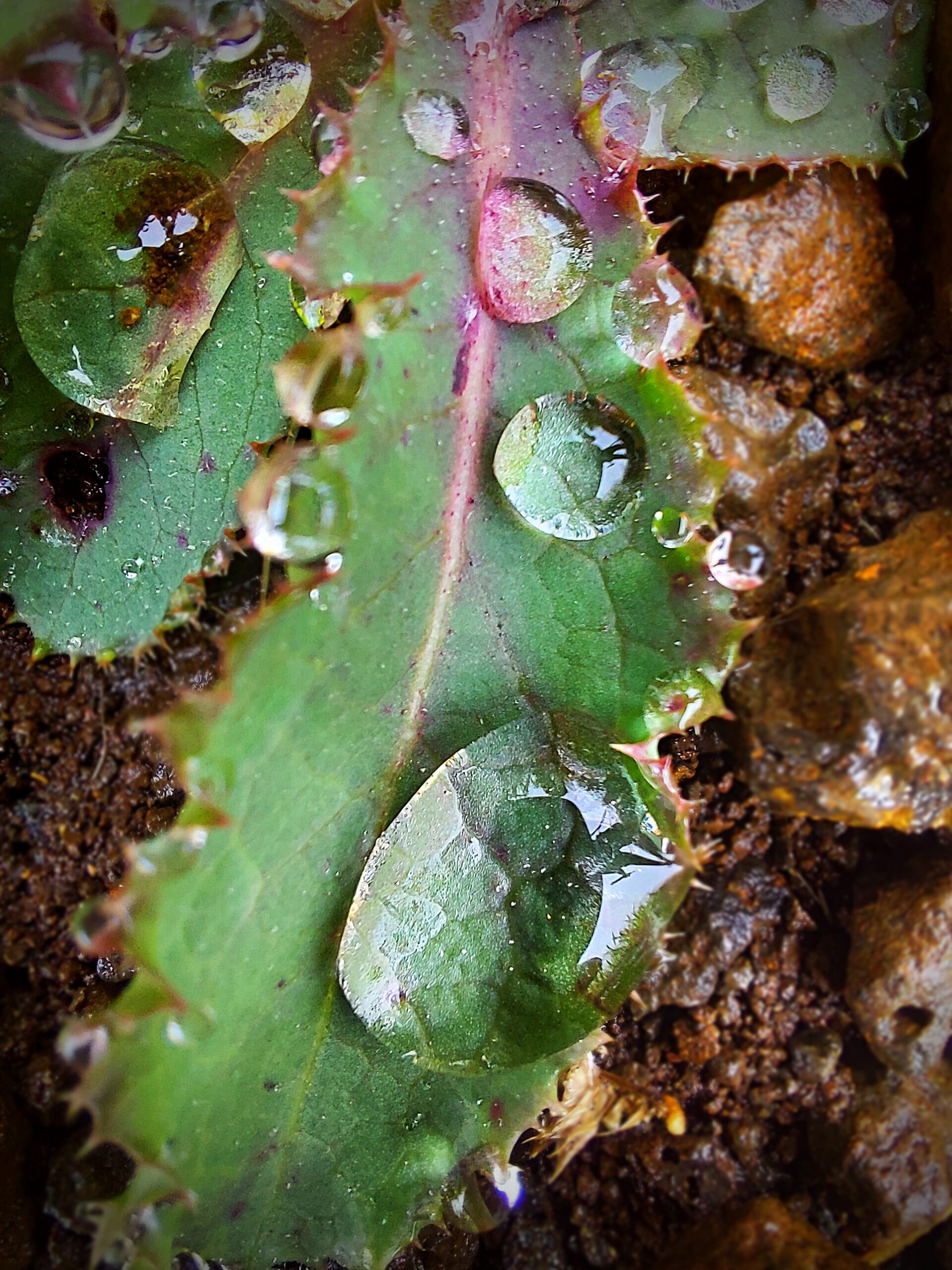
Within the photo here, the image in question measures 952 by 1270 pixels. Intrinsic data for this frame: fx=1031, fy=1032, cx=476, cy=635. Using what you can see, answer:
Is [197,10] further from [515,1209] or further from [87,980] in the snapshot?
[515,1209]

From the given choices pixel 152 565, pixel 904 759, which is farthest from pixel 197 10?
pixel 904 759

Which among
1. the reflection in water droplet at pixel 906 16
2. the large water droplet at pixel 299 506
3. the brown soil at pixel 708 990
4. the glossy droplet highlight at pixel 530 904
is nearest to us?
the large water droplet at pixel 299 506

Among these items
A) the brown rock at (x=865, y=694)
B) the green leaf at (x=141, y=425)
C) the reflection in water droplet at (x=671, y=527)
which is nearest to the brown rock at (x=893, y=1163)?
the brown rock at (x=865, y=694)

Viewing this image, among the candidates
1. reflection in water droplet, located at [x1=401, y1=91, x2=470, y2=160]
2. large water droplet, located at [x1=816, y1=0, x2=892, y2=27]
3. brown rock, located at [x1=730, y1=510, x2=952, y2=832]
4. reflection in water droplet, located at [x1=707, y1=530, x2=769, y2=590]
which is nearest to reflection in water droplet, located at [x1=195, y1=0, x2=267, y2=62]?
reflection in water droplet, located at [x1=401, y1=91, x2=470, y2=160]

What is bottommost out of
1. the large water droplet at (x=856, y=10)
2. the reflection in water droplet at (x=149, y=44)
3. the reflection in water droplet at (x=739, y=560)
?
the reflection in water droplet at (x=739, y=560)

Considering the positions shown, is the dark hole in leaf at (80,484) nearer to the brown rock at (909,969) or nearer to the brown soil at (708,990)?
the brown soil at (708,990)

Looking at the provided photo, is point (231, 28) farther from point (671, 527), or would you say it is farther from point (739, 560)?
point (739, 560)
